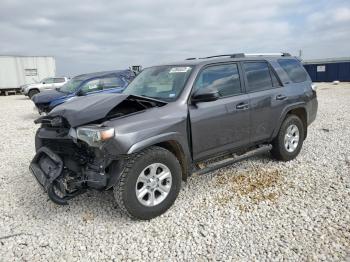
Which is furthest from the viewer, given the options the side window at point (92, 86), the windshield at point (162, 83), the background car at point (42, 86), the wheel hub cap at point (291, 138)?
the background car at point (42, 86)

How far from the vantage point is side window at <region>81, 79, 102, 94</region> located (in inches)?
397

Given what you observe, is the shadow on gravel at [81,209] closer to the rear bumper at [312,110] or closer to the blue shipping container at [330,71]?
the rear bumper at [312,110]

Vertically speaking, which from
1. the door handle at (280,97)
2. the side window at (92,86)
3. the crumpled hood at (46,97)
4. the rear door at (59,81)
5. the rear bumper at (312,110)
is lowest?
the rear bumper at (312,110)

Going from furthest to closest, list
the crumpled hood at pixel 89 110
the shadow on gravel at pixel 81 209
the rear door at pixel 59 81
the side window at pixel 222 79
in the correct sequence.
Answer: the rear door at pixel 59 81 < the side window at pixel 222 79 < the shadow on gravel at pixel 81 209 < the crumpled hood at pixel 89 110

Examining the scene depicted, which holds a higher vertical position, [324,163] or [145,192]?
[145,192]

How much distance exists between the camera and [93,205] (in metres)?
4.00

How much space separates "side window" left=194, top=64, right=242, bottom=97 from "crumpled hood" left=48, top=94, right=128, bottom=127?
1112mm

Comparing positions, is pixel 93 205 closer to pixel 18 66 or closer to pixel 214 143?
pixel 214 143

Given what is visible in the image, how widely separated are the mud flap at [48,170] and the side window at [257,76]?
113 inches

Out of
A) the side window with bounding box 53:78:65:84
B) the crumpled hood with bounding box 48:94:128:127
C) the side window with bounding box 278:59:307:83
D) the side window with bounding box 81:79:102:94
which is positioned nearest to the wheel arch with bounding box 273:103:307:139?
the side window with bounding box 278:59:307:83

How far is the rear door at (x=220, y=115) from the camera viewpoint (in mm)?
3913

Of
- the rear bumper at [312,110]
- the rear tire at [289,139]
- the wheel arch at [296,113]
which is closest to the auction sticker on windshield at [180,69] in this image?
the wheel arch at [296,113]

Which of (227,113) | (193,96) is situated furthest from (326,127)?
(193,96)

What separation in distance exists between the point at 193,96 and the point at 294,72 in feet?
8.39
